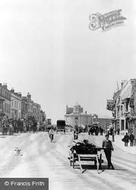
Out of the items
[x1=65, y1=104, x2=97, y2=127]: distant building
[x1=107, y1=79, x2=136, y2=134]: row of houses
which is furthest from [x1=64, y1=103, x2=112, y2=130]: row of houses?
[x1=107, y1=79, x2=136, y2=134]: row of houses

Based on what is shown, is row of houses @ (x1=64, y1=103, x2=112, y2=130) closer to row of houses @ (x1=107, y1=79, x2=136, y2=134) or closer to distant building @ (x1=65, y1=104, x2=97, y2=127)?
distant building @ (x1=65, y1=104, x2=97, y2=127)

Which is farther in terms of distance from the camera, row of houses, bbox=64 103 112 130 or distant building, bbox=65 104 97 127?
row of houses, bbox=64 103 112 130

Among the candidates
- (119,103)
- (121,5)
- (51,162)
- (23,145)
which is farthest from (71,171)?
(119,103)

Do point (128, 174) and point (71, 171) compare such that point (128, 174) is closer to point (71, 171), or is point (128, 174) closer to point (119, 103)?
point (71, 171)

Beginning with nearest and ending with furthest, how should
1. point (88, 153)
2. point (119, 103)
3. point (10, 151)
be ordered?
point (88, 153)
point (10, 151)
point (119, 103)

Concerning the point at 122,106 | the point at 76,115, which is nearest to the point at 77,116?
the point at 122,106

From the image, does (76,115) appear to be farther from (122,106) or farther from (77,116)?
(122,106)

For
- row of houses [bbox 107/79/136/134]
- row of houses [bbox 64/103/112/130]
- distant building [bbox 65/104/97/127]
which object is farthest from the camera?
row of houses [bbox 107/79/136/134]

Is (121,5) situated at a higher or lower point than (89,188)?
higher

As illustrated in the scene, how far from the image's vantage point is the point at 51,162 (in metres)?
21.7

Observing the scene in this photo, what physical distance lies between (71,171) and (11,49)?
5303 millimetres

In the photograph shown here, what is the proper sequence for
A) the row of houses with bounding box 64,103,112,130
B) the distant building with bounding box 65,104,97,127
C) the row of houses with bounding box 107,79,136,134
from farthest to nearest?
1. the row of houses with bounding box 107,79,136,134
2. the row of houses with bounding box 64,103,112,130
3. the distant building with bounding box 65,104,97,127

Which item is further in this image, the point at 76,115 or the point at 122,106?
the point at 122,106

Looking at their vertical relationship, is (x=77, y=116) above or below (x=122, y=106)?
below
